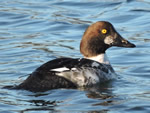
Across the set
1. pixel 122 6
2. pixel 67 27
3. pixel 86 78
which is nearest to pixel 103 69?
pixel 86 78

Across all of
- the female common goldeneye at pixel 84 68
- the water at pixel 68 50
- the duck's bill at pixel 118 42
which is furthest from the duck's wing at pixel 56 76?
the duck's bill at pixel 118 42

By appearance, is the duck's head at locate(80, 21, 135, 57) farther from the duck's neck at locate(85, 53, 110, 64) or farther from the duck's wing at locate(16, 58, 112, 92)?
the duck's wing at locate(16, 58, 112, 92)

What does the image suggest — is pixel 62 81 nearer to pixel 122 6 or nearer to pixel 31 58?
pixel 31 58

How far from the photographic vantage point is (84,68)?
9.70 metres

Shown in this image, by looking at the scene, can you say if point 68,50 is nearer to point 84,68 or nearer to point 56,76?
point 84,68

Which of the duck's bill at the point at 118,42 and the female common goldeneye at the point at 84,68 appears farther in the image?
the duck's bill at the point at 118,42

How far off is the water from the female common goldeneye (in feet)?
0.46

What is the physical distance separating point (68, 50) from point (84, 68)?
340 cm

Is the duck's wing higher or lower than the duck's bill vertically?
lower

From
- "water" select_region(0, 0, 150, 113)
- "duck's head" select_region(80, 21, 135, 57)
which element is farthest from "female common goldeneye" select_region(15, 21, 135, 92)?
"water" select_region(0, 0, 150, 113)

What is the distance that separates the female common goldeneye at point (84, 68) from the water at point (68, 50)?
5.6 inches

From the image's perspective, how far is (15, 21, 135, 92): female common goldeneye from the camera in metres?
9.21

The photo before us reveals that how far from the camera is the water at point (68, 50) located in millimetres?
8711

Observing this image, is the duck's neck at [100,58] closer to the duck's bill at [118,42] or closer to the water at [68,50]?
the duck's bill at [118,42]
